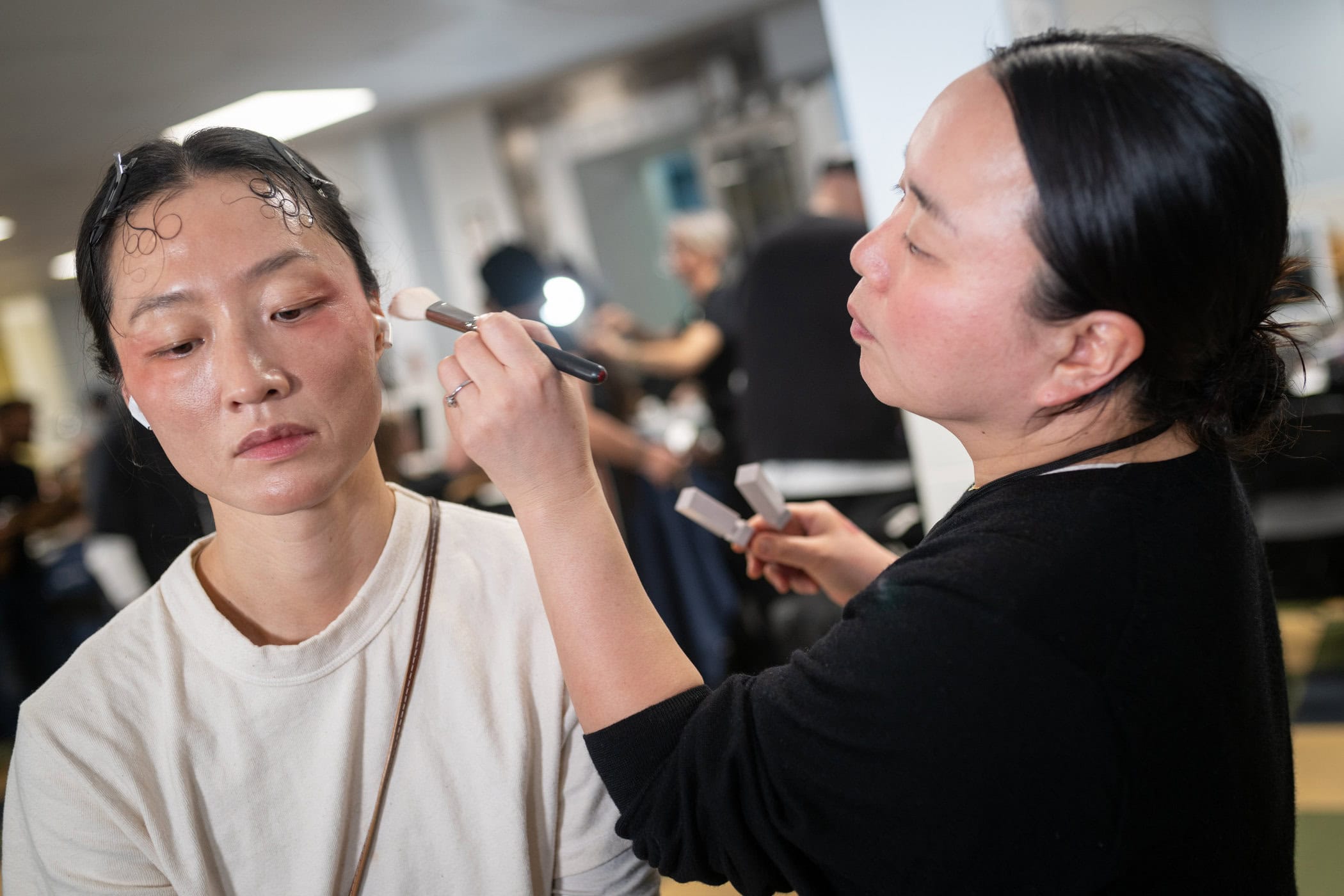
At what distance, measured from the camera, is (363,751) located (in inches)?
34.7

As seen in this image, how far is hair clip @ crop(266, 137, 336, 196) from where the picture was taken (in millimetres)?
910

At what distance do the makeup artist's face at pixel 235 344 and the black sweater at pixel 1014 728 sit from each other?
1.12 ft

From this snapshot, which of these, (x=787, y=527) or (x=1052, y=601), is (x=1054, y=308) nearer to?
(x=1052, y=601)


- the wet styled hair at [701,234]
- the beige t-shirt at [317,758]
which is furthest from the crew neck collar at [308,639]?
the wet styled hair at [701,234]

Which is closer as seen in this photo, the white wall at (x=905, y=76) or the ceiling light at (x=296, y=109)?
the white wall at (x=905, y=76)

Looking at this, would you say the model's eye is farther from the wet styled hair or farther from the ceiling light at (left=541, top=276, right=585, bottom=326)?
the wet styled hair

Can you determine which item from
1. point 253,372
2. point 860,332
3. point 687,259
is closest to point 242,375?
point 253,372

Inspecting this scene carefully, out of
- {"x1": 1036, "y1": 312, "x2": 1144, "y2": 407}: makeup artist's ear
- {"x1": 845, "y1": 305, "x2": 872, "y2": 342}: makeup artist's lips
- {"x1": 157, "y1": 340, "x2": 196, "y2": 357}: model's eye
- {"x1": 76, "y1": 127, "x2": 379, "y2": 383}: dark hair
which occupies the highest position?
{"x1": 76, "y1": 127, "x2": 379, "y2": 383}: dark hair

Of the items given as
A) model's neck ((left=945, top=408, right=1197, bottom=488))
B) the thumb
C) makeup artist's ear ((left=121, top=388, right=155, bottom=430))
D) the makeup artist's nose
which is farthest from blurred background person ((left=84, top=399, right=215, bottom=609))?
model's neck ((left=945, top=408, right=1197, bottom=488))

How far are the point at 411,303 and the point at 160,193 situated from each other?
0.70 ft

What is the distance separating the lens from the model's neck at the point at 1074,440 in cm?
80

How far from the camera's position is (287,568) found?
914 millimetres

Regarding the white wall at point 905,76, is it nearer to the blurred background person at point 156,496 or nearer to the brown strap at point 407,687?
the brown strap at point 407,687

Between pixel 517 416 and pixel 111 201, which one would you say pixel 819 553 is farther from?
pixel 111 201
